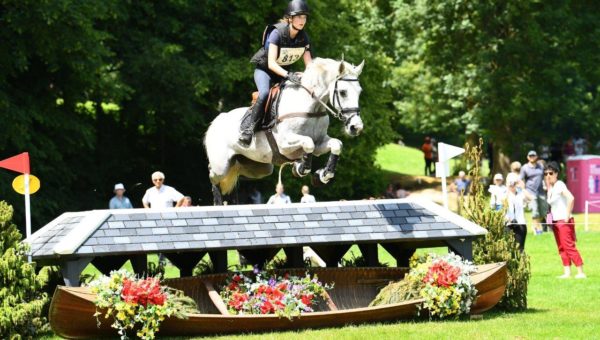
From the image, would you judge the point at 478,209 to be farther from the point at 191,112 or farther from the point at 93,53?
the point at 191,112

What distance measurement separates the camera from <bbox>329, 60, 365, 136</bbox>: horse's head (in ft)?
40.4

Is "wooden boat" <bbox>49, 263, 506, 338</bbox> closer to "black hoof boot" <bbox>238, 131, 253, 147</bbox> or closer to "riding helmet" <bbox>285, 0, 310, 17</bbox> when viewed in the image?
"black hoof boot" <bbox>238, 131, 253, 147</bbox>

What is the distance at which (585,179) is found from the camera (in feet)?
111

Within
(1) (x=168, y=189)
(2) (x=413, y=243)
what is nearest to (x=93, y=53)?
(1) (x=168, y=189)

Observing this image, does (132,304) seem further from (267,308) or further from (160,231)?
(267,308)

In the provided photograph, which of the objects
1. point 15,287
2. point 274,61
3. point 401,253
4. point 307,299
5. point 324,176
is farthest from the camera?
point 401,253

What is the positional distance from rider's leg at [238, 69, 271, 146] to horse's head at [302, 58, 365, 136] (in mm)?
504

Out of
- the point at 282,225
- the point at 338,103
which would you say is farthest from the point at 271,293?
the point at 338,103

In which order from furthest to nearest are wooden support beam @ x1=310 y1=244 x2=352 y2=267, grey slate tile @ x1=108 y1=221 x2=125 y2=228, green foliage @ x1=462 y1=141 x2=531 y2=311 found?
wooden support beam @ x1=310 y1=244 x2=352 y2=267
green foliage @ x1=462 y1=141 x2=531 y2=311
grey slate tile @ x1=108 y1=221 x2=125 y2=228

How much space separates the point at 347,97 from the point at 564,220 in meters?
5.63

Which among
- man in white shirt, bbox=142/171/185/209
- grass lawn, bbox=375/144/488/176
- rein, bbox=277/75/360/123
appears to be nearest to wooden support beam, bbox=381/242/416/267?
rein, bbox=277/75/360/123

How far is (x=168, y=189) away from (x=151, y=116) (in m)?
13.5

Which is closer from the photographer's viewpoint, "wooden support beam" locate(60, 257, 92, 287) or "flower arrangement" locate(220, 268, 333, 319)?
"wooden support beam" locate(60, 257, 92, 287)

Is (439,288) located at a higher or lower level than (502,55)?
lower
